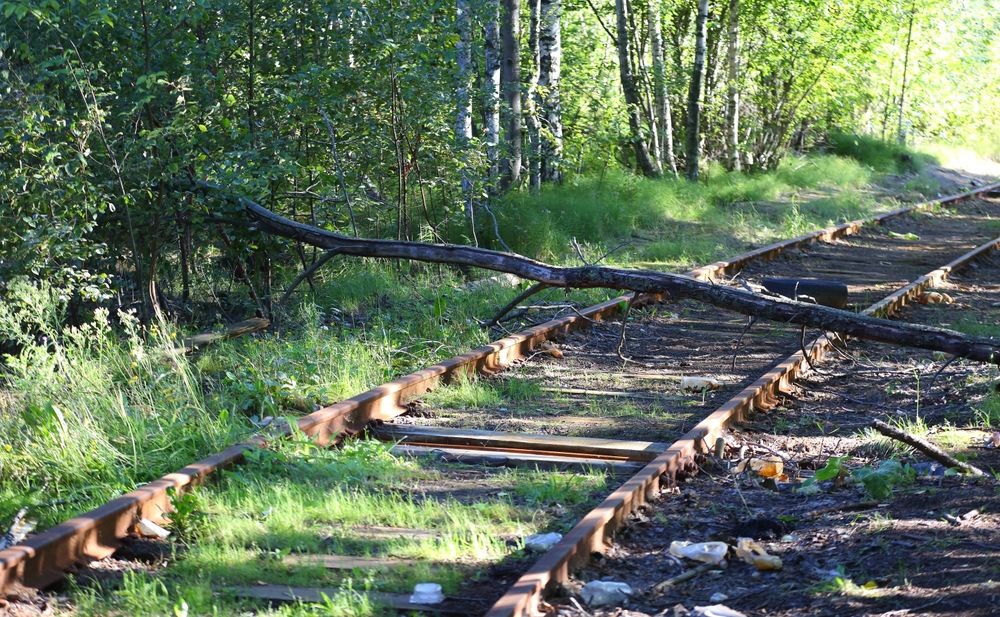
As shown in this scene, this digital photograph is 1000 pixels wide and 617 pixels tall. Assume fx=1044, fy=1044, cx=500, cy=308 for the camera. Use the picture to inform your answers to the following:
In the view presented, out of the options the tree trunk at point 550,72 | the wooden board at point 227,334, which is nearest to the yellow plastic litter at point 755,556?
the wooden board at point 227,334

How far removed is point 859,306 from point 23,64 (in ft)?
25.6

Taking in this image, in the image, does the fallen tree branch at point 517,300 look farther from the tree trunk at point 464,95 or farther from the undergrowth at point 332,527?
the tree trunk at point 464,95

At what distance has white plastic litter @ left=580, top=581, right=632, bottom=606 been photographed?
148 inches

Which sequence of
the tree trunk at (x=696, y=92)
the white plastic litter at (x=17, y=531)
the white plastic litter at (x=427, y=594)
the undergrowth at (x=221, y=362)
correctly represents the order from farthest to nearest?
the tree trunk at (x=696, y=92), the undergrowth at (x=221, y=362), the white plastic litter at (x=17, y=531), the white plastic litter at (x=427, y=594)

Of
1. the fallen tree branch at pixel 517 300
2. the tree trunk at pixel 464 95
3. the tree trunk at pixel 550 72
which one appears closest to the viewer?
the fallen tree branch at pixel 517 300

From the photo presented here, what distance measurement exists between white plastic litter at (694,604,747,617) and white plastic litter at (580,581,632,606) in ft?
0.90

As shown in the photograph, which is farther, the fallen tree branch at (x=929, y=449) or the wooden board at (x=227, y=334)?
the wooden board at (x=227, y=334)

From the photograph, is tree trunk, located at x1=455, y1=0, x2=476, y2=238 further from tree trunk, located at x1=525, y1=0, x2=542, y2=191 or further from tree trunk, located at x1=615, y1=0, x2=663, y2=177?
tree trunk, located at x1=615, y1=0, x2=663, y2=177

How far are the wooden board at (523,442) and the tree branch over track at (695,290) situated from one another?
1305mm

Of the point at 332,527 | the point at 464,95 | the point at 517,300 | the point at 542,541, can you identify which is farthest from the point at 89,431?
the point at 464,95

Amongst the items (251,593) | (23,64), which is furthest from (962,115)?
(251,593)

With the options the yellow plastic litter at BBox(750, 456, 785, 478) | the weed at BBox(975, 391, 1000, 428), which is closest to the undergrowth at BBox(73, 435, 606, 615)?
the yellow plastic litter at BBox(750, 456, 785, 478)

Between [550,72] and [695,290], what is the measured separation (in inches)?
410

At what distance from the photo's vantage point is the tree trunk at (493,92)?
13055 millimetres
